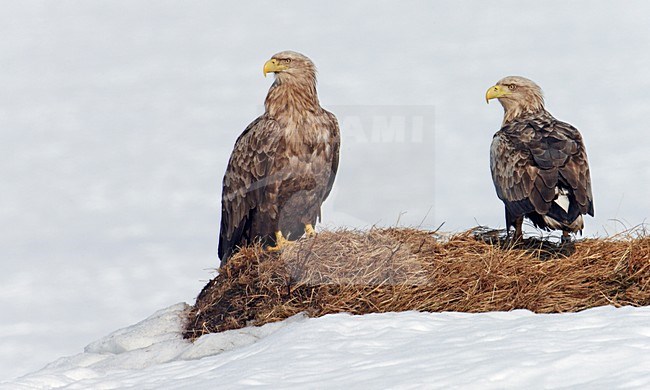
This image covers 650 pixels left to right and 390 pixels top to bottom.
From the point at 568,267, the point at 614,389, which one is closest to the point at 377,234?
the point at 568,267

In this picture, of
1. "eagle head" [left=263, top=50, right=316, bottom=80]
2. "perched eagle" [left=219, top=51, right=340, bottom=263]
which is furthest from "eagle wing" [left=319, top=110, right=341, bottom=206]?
"eagle head" [left=263, top=50, right=316, bottom=80]

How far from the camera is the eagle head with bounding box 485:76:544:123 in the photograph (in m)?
13.4

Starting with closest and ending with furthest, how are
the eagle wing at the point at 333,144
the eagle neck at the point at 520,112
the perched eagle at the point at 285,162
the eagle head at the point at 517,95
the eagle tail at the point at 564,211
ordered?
the eagle tail at the point at 564,211, the perched eagle at the point at 285,162, the eagle wing at the point at 333,144, the eagle neck at the point at 520,112, the eagle head at the point at 517,95

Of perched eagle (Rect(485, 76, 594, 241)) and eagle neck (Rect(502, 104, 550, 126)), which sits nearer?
perched eagle (Rect(485, 76, 594, 241))

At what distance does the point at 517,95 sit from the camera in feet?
44.0

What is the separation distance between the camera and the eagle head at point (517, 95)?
13.4 meters

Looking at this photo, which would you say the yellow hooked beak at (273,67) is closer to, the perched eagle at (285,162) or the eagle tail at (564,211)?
the perched eagle at (285,162)

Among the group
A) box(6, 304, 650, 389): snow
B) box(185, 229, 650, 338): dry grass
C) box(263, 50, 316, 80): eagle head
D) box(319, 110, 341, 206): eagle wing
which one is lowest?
box(6, 304, 650, 389): snow

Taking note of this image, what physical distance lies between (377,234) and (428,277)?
112 centimetres

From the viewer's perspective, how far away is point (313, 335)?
864cm

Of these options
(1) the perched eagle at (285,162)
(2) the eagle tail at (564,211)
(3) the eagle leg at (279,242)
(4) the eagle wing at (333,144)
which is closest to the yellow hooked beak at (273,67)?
(1) the perched eagle at (285,162)

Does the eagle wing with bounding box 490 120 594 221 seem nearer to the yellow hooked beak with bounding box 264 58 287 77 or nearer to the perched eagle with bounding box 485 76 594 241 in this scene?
the perched eagle with bounding box 485 76 594 241

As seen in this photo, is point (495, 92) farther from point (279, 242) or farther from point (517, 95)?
point (279, 242)

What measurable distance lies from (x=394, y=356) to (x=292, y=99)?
5.25 metres
